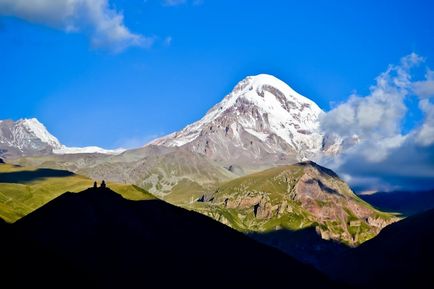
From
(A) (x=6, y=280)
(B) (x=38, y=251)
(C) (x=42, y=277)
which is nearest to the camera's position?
(A) (x=6, y=280)

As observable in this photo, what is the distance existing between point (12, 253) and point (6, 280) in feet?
59.2

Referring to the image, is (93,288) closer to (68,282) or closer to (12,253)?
(68,282)

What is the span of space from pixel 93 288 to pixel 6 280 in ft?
96.9

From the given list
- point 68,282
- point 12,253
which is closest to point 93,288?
point 68,282

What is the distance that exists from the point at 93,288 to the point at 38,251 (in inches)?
790

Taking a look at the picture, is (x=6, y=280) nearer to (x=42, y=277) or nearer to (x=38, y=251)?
(x=42, y=277)

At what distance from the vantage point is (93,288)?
19325 cm

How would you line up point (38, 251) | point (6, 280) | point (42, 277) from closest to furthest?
point (6, 280), point (42, 277), point (38, 251)

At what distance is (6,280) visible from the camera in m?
170

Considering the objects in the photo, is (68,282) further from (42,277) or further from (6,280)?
(6,280)

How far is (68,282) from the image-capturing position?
18625 centimetres

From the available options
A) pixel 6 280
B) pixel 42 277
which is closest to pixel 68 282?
pixel 42 277

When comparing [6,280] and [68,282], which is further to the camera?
[68,282]

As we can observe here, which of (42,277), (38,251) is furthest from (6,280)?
(38,251)
